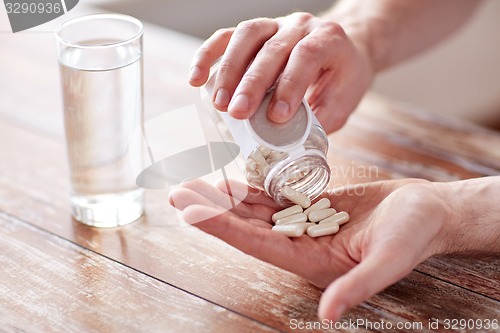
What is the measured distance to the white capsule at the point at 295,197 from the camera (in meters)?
0.99

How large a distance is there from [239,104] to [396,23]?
0.80 m

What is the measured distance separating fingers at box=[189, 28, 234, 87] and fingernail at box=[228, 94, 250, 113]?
121 millimetres

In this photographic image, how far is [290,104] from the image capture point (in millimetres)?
940

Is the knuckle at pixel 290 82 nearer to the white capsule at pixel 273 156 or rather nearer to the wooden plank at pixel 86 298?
the white capsule at pixel 273 156

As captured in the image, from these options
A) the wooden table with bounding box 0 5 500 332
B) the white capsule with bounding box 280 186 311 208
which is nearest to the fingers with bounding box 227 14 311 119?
the white capsule with bounding box 280 186 311 208

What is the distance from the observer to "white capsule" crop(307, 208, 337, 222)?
99 centimetres

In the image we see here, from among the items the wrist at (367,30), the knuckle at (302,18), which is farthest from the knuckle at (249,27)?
the wrist at (367,30)

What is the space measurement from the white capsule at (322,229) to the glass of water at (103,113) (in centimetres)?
30

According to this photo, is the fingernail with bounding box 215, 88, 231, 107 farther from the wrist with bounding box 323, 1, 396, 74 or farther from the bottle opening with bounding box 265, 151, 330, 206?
Answer: the wrist with bounding box 323, 1, 396, 74

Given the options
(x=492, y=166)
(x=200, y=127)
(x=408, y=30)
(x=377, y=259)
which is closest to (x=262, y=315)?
(x=377, y=259)

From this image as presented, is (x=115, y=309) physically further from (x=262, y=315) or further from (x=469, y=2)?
(x=469, y=2)

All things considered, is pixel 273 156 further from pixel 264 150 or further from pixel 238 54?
pixel 238 54

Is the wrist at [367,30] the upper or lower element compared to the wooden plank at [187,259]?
upper

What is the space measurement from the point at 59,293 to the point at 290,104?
390mm
